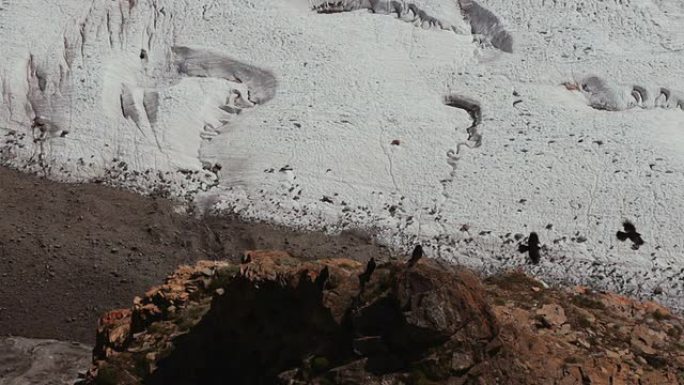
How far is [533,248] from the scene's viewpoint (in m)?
17.8

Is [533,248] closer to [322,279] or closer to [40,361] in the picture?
[322,279]

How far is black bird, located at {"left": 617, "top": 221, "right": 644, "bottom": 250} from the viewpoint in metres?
18.0

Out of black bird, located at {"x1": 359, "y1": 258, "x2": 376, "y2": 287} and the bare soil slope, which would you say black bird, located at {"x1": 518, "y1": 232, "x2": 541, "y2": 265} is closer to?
the bare soil slope

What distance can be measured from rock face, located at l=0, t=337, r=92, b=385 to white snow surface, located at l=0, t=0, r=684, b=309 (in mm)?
4651

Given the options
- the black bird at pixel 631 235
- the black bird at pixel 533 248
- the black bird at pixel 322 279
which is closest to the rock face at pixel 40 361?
the black bird at pixel 322 279

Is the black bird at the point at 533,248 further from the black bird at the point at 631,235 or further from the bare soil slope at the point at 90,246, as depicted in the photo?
the bare soil slope at the point at 90,246

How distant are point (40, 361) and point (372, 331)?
23.8ft

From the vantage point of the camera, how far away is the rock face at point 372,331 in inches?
391

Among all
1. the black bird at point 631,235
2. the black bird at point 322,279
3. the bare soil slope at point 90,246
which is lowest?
the bare soil slope at point 90,246

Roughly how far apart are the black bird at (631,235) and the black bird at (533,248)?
1.76m

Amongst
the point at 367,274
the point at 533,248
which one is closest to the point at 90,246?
the point at 367,274

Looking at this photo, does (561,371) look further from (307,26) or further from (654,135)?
(307,26)

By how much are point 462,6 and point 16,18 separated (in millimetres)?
12072

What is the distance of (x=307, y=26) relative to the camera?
23.8 m
